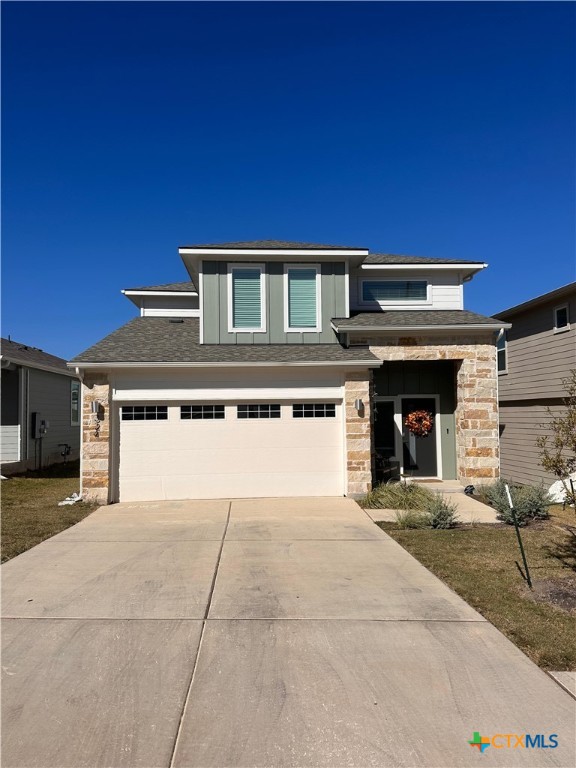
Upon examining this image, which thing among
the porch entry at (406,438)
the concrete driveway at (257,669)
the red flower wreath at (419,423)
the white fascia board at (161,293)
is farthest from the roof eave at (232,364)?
the white fascia board at (161,293)

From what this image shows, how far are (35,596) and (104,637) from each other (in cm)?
152

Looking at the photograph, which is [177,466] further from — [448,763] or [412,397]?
[448,763]

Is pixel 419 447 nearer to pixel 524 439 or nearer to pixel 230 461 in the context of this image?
pixel 524 439

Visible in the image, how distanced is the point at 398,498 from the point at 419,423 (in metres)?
2.48

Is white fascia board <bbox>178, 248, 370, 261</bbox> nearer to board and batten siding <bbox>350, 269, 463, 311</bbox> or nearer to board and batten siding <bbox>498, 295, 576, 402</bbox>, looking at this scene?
board and batten siding <bbox>350, 269, 463, 311</bbox>

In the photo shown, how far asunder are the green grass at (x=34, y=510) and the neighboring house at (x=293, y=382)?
3.24ft

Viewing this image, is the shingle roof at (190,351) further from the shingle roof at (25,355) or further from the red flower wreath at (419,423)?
the shingle roof at (25,355)

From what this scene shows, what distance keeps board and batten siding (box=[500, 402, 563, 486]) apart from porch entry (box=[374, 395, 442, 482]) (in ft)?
9.72

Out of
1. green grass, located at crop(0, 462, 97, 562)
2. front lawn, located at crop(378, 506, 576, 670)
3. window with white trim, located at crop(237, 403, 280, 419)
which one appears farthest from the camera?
window with white trim, located at crop(237, 403, 280, 419)

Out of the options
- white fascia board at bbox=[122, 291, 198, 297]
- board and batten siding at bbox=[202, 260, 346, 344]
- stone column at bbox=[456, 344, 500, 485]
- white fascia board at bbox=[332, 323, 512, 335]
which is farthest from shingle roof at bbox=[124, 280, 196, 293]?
stone column at bbox=[456, 344, 500, 485]

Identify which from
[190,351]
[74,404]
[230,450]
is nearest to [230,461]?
[230,450]

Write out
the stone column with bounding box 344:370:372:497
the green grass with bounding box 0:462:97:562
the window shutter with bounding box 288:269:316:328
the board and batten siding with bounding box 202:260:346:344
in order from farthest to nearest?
1. the window shutter with bounding box 288:269:316:328
2. the board and batten siding with bounding box 202:260:346:344
3. the stone column with bounding box 344:370:372:497
4. the green grass with bounding box 0:462:97:562

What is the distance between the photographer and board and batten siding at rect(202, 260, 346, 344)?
41.6ft

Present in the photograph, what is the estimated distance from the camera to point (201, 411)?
11.6 m
